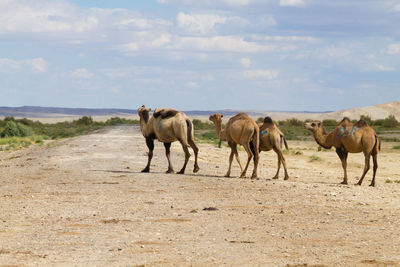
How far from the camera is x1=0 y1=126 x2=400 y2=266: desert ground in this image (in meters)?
8.19

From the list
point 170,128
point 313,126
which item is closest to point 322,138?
point 313,126

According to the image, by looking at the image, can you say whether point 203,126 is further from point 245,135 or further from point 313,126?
point 245,135

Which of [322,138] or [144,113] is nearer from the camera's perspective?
[322,138]

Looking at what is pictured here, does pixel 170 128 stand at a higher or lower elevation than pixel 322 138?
higher

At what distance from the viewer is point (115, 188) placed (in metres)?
15.0

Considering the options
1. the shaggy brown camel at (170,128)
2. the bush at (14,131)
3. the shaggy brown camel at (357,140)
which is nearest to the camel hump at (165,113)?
the shaggy brown camel at (170,128)

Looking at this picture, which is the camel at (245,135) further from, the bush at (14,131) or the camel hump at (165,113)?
the bush at (14,131)

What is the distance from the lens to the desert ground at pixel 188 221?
8188 mm

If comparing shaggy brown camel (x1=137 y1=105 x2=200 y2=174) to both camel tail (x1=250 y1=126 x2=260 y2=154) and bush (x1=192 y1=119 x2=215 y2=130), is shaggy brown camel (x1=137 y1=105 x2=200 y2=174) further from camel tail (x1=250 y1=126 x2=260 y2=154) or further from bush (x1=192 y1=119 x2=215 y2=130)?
bush (x1=192 y1=119 x2=215 y2=130)

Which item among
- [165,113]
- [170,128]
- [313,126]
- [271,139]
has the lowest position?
[271,139]

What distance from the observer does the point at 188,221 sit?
10688 millimetres

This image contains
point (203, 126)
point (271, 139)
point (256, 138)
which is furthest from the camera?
point (203, 126)

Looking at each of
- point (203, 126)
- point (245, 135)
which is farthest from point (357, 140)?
point (203, 126)

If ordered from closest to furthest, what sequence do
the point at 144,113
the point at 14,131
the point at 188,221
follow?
the point at 188,221 < the point at 144,113 < the point at 14,131
